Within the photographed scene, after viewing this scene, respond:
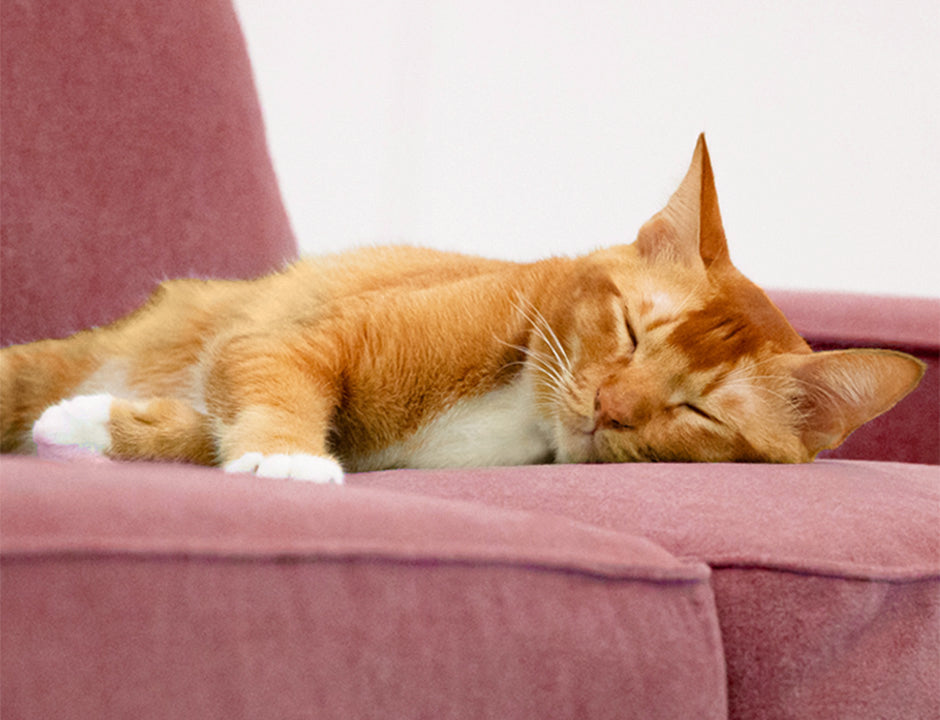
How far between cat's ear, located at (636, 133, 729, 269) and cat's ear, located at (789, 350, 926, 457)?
0.68ft

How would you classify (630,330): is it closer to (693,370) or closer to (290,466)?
(693,370)

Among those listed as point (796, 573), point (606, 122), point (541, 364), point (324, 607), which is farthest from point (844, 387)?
point (606, 122)

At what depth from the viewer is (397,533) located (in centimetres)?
58

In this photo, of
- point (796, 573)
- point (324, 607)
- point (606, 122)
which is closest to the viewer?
point (324, 607)

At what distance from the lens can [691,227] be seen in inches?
49.1

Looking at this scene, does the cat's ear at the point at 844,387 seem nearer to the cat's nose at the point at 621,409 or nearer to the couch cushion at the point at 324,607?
the cat's nose at the point at 621,409

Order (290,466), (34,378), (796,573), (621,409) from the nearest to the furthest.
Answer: (796,573)
(290,466)
(621,409)
(34,378)

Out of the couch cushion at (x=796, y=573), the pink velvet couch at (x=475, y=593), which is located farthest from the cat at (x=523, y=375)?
the couch cushion at (x=796, y=573)

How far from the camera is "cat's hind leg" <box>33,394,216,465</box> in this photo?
3.66 ft

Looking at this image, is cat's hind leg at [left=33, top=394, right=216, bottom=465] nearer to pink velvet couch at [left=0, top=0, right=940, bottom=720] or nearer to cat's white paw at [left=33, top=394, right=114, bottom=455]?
cat's white paw at [left=33, top=394, right=114, bottom=455]

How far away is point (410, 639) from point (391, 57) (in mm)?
2795

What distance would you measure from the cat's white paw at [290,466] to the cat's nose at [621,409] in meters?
0.36

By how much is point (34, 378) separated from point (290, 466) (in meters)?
0.65

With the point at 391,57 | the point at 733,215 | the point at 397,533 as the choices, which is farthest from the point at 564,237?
the point at 397,533
